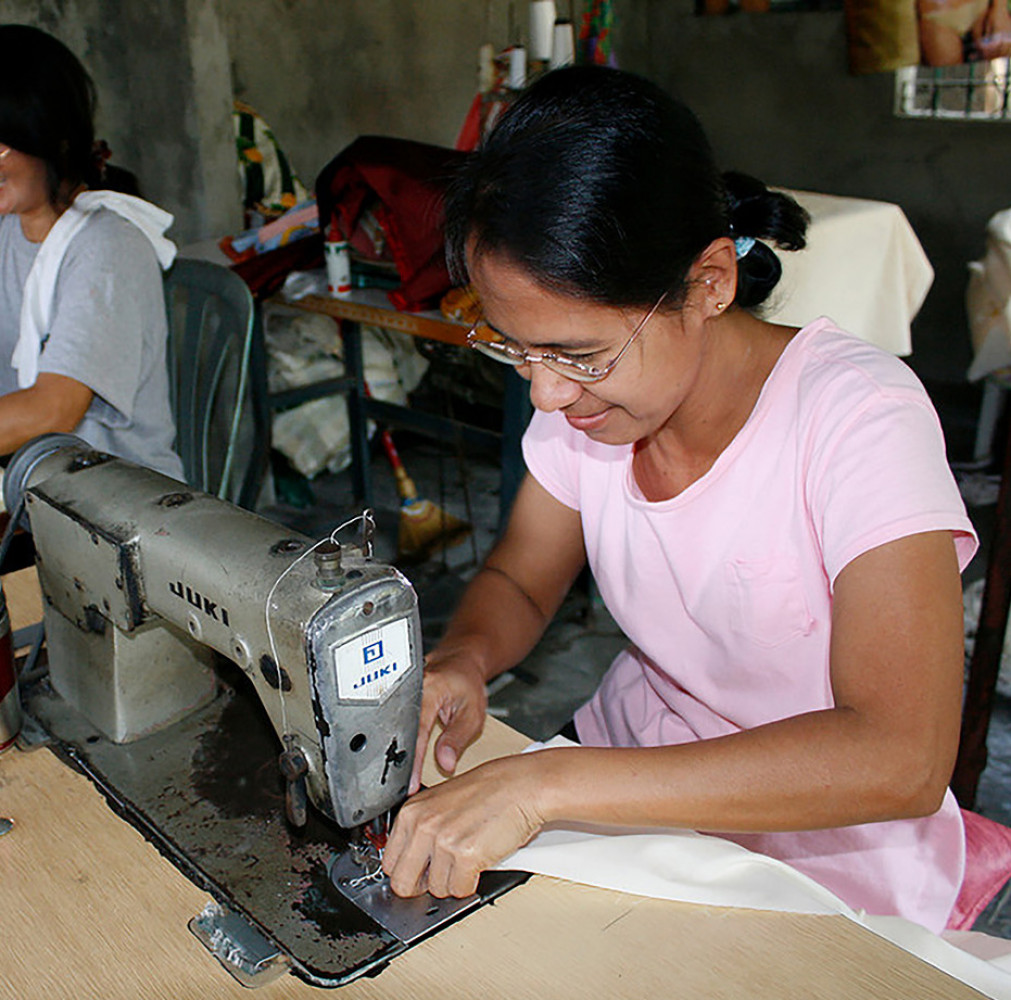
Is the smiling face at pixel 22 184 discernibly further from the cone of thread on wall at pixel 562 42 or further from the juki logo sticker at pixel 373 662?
the cone of thread on wall at pixel 562 42

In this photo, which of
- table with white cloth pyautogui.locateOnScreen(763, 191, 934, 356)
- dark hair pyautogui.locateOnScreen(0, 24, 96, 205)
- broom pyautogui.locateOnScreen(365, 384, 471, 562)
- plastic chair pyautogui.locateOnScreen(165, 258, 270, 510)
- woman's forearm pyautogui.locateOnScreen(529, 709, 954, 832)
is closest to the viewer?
woman's forearm pyautogui.locateOnScreen(529, 709, 954, 832)

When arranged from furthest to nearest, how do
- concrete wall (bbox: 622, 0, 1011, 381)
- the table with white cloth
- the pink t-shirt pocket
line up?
concrete wall (bbox: 622, 0, 1011, 381) < the table with white cloth < the pink t-shirt pocket

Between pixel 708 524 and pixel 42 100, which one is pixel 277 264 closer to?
pixel 42 100

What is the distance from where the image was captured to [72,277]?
80.8 inches

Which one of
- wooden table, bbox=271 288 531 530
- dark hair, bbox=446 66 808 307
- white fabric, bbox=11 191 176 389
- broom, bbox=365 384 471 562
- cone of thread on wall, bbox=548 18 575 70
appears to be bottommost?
broom, bbox=365 384 471 562

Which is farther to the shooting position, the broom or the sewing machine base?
the broom

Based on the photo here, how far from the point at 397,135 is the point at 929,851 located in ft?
14.4

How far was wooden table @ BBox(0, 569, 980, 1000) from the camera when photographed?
0.90m

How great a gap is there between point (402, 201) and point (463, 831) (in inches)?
95.0

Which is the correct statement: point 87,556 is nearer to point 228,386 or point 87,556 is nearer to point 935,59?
point 228,386

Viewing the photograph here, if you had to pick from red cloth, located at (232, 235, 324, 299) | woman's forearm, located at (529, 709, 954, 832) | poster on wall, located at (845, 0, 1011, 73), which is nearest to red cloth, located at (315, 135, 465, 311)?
red cloth, located at (232, 235, 324, 299)

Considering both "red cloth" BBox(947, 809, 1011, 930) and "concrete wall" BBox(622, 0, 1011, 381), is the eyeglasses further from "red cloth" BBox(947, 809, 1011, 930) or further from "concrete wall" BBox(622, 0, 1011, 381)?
"concrete wall" BBox(622, 0, 1011, 381)

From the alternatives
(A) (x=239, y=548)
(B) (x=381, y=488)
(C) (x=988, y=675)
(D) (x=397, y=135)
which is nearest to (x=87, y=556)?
(A) (x=239, y=548)

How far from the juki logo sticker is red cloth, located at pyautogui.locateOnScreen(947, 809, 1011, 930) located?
2.47 ft
